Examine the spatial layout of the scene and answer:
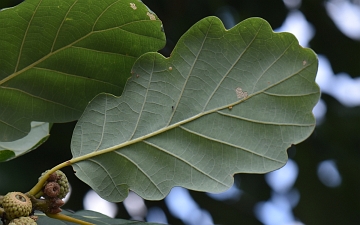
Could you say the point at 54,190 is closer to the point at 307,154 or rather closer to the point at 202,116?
the point at 202,116

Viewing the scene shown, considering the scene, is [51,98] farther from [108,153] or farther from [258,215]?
[258,215]

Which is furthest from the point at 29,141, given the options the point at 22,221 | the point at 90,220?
the point at 22,221

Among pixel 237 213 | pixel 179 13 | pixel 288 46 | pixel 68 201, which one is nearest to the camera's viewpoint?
pixel 288 46

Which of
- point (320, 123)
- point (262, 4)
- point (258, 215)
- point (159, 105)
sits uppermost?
point (159, 105)

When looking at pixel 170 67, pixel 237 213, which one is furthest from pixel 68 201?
pixel 170 67

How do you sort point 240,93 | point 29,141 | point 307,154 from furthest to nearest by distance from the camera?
point 307,154 → point 29,141 → point 240,93
